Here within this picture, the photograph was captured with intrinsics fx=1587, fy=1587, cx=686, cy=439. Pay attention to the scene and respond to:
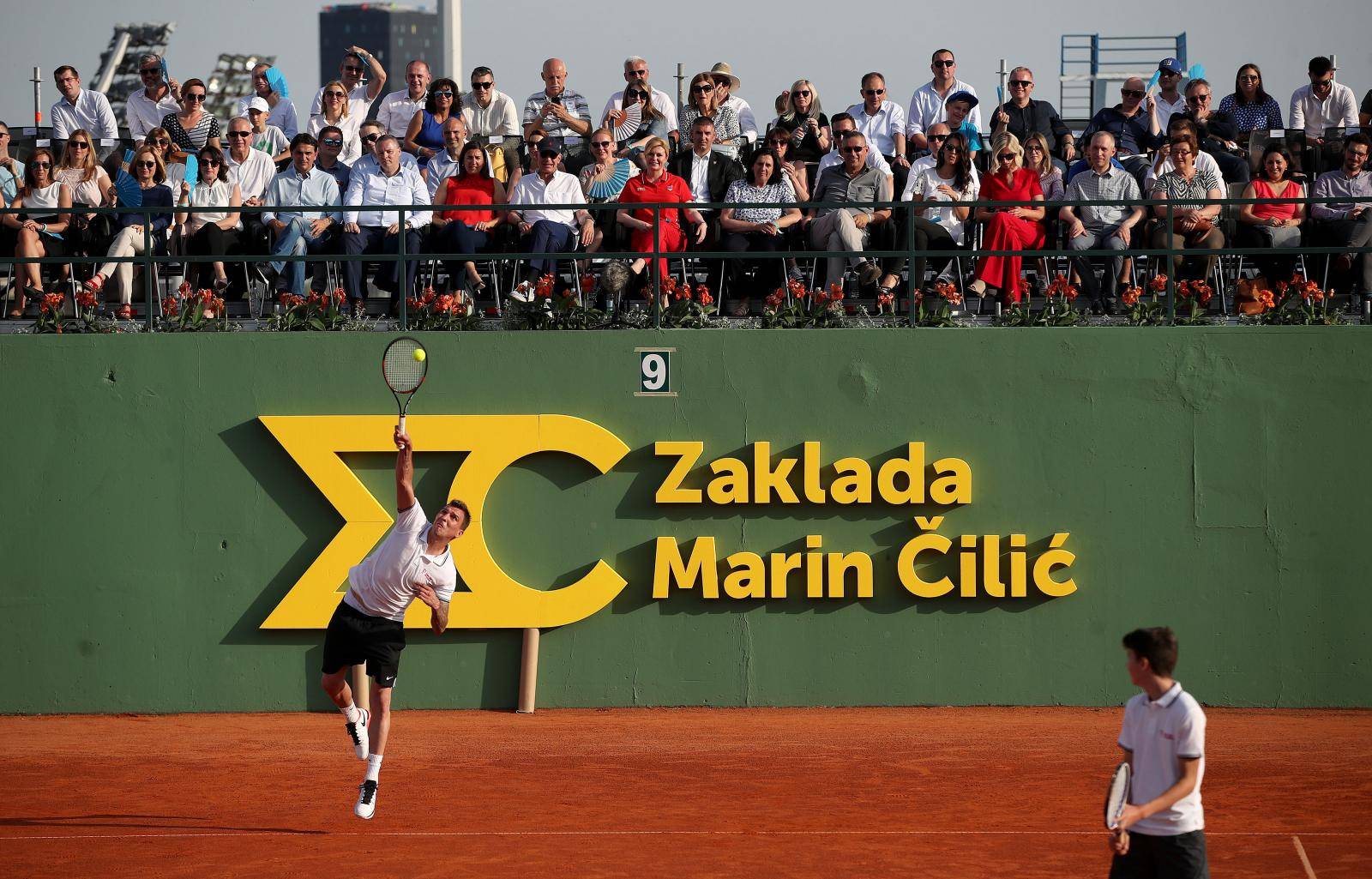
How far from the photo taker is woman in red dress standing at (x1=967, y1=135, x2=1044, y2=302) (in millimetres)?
14070

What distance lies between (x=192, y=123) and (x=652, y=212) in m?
6.12

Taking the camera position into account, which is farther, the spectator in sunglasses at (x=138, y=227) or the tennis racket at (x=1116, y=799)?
the spectator in sunglasses at (x=138, y=227)

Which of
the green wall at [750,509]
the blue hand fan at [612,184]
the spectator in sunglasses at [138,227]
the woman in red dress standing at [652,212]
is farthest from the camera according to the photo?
the blue hand fan at [612,184]

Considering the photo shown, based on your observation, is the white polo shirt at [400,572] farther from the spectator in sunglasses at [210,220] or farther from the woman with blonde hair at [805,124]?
the woman with blonde hair at [805,124]

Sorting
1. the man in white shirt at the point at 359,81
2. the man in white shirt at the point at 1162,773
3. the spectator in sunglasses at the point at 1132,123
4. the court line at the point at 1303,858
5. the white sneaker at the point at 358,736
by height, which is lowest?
the court line at the point at 1303,858

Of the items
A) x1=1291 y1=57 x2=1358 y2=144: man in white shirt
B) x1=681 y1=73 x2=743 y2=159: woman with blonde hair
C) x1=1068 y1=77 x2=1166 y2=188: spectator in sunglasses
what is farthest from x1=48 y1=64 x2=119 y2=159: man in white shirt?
x1=1291 y1=57 x2=1358 y2=144: man in white shirt

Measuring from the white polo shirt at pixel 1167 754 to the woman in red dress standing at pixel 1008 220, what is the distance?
26.2 feet

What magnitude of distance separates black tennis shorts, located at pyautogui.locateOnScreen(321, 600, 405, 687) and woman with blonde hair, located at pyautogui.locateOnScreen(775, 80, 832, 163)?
7809 mm

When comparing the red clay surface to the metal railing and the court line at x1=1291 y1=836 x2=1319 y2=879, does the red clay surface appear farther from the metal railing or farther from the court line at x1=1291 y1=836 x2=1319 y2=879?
the metal railing

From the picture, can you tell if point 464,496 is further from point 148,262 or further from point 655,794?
point 655,794

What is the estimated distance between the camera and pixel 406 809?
1032 cm

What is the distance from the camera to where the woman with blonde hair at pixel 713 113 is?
16.2m

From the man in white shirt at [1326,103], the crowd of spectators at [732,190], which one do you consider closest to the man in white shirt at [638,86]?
the crowd of spectators at [732,190]

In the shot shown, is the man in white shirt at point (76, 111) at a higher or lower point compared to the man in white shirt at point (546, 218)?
higher
